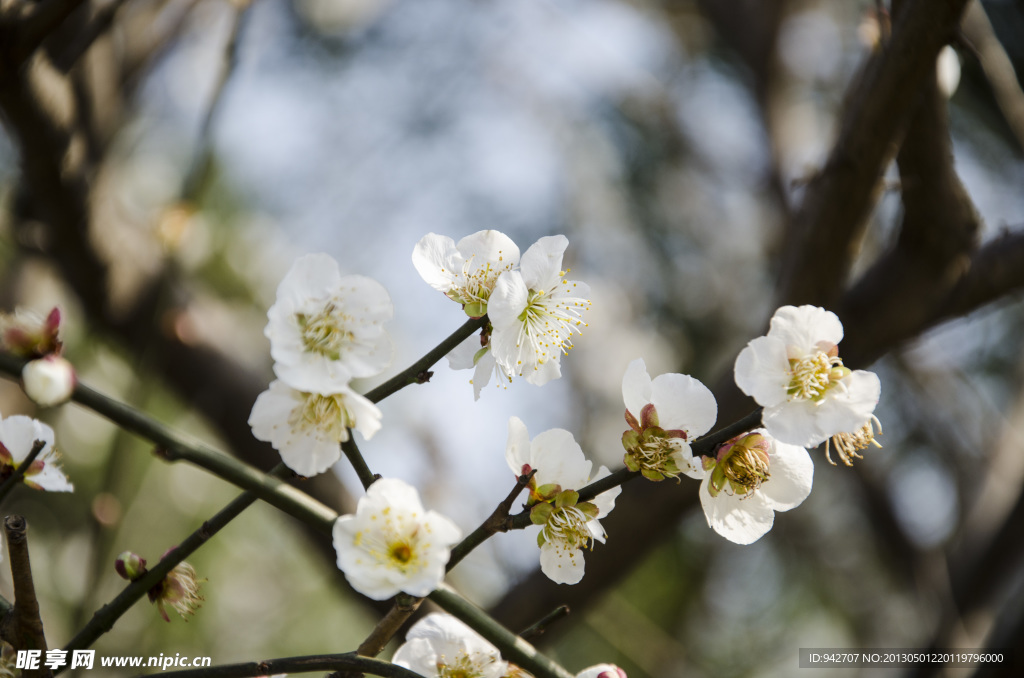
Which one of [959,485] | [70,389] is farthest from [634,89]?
[70,389]

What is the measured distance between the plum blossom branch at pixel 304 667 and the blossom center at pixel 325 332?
167 millimetres

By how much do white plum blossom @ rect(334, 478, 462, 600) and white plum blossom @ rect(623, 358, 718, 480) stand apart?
0.14m

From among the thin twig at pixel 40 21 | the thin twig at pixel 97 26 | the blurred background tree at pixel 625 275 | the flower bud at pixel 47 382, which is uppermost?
the thin twig at pixel 40 21

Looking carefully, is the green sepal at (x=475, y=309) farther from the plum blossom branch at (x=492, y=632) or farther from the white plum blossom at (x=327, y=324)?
the plum blossom branch at (x=492, y=632)

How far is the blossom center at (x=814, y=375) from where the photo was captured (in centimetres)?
43

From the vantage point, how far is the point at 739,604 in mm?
2342

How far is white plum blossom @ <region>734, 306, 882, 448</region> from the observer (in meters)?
0.42

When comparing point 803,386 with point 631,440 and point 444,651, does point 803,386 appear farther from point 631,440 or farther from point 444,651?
point 444,651

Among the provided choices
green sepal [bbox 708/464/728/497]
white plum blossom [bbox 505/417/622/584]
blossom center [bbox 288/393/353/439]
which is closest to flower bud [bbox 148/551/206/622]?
blossom center [bbox 288/393/353/439]

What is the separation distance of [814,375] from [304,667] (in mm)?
341

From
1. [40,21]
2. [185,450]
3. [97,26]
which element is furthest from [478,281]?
[97,26]

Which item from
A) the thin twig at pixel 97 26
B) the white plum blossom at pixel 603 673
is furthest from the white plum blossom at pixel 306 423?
the thin twig at pixel 97 26

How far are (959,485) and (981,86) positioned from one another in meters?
1.01

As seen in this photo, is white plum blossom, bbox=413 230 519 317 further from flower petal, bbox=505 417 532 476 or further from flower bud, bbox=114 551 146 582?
flower bud, bbox=114 551 146 582
